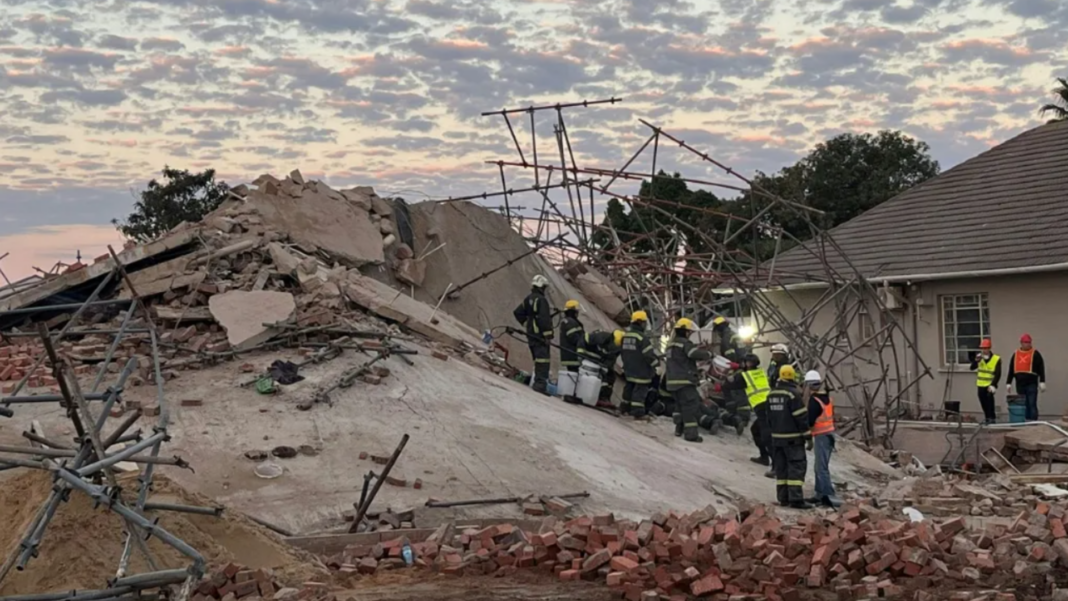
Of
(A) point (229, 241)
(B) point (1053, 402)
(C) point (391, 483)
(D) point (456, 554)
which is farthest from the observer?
(B) point (1053, 402)

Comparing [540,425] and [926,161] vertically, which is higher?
[926,161]

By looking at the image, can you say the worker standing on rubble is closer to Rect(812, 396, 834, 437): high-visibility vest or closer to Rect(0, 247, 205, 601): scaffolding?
Rect(812, 396, 834, 437): high-visibility vest

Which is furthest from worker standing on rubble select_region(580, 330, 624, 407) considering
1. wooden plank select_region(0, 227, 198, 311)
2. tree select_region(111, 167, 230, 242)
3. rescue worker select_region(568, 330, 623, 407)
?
tree select_region(111, 167, 230, 242)

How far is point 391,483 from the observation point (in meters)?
11.9

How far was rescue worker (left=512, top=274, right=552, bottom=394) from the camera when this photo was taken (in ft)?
57.0

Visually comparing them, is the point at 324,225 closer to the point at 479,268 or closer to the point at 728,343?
the point at 479,268

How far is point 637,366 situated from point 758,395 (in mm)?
2570

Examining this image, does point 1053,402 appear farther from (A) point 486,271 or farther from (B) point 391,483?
(B) point 391,483

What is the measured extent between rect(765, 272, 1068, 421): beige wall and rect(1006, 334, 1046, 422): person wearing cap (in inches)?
30.4

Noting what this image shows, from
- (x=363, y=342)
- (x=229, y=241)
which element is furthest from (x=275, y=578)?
(x=229, y=241)

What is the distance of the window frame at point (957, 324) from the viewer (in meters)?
22.4

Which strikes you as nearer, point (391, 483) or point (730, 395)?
point (391, 483)

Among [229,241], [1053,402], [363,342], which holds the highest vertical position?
[229,241]

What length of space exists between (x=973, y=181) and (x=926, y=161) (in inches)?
657
